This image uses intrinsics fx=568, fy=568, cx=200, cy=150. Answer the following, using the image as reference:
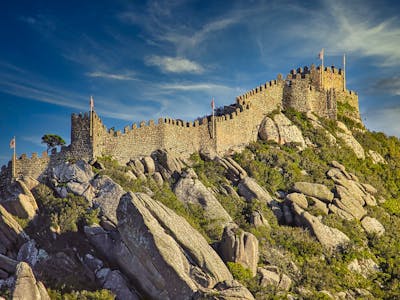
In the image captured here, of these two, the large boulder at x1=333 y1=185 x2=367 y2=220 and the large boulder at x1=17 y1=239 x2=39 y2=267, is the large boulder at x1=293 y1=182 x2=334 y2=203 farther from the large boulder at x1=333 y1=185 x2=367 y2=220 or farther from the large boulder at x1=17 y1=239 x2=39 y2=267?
the large boulder at x1=17 y1=239 x2=39 y2=267

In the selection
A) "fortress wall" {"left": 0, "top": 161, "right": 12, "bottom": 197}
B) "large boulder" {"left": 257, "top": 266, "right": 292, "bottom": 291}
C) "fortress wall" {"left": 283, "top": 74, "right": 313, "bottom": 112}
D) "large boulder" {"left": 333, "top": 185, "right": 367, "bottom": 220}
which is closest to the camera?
"large boulder" {"left": 257, "top": 266, "right": 292, "bottom": 291}

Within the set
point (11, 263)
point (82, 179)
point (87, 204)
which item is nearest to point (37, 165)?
point (82, 179)

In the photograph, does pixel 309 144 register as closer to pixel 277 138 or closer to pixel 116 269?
pixel 277 138

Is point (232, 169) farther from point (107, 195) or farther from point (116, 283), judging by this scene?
point (116, 283)

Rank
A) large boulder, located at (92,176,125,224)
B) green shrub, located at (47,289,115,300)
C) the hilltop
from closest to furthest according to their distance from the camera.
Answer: green shrub, located at (47,289,115,300)
the hilltop
large boulder, located at (92,176,125,224)

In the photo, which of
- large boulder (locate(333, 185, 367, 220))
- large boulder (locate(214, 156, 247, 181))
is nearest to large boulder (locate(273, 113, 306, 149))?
large boulder (locate(214, 156, 247, 181))

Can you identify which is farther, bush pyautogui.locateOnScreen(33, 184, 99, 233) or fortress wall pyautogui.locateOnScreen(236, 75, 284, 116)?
fortress wall pyautogui.locateOnScreen(236, 75, 284, 116)

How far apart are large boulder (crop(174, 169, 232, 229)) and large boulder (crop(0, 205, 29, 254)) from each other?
36.1ft

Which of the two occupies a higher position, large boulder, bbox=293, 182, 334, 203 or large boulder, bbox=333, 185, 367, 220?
large boulder, bbox=293, 182, 334, 203

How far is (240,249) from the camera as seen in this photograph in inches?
1255

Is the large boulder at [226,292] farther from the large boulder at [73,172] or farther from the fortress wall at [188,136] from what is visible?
the fortress wall at [188,136]

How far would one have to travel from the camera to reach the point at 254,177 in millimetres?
44812

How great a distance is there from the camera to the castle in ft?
130

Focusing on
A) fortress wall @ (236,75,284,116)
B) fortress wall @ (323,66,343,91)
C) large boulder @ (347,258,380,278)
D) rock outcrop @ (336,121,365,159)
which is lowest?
large boulder @ (347,258,380,278)
